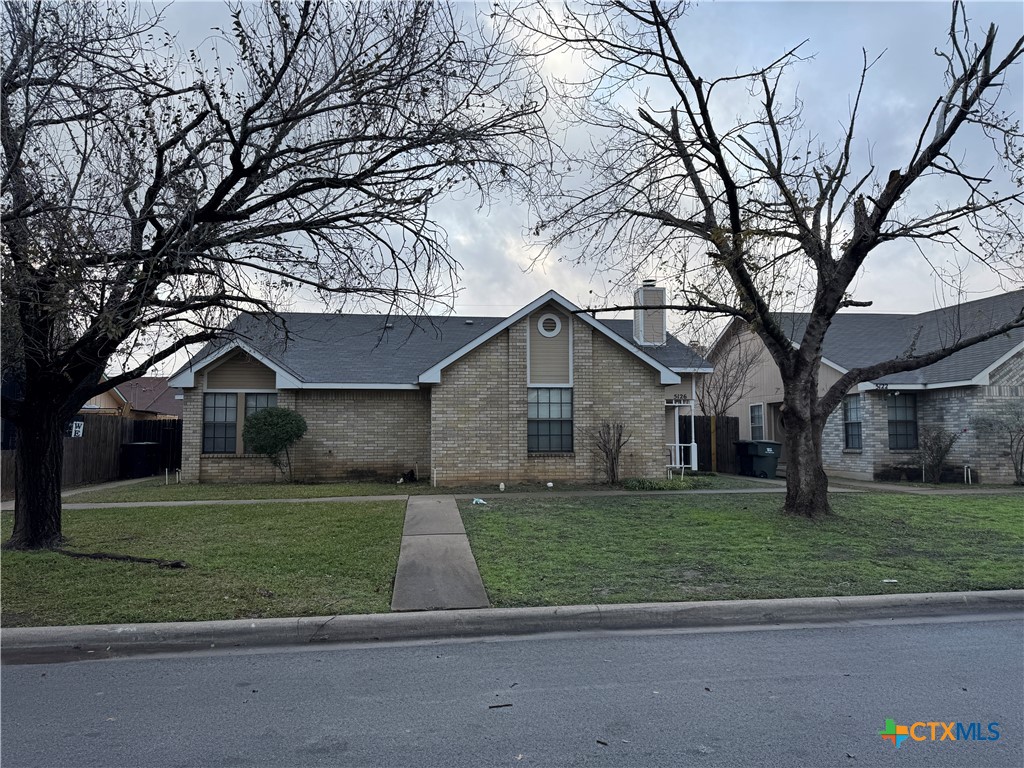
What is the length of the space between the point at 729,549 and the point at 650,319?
11.9 m

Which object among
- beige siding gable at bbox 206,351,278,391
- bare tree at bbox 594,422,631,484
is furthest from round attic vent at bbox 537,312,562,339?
beige siding gable at bbox 206,351,278,391

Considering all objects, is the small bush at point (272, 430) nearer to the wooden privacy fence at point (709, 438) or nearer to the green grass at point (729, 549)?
the green grass at point (729, 549)

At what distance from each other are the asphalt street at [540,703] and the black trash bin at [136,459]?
1680 centimetres

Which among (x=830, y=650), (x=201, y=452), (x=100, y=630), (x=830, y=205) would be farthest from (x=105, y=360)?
(x=830, y=205)

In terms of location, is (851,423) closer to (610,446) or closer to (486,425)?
(610,446)

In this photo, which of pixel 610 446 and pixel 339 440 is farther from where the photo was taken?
pixel 339 440

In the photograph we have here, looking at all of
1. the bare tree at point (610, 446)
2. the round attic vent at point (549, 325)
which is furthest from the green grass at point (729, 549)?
the round attic vent at point (549, 325)

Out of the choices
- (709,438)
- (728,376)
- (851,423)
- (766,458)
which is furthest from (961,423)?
(728,376)

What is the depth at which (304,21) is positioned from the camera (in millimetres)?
7426

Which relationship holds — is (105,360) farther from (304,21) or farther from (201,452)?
(201,452)

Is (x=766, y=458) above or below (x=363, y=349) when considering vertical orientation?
below

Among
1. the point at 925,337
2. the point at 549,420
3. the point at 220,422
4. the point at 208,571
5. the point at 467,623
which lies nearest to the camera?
the point at 467,623


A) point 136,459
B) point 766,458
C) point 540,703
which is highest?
point 136,459

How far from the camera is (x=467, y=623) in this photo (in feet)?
21.4
